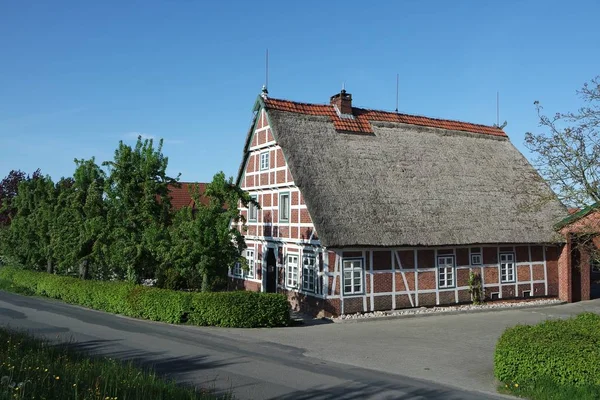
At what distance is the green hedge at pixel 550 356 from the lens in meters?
9.69

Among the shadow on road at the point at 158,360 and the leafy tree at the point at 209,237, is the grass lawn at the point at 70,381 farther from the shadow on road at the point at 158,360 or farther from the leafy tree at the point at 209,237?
the leafy tree at the point at 209,237

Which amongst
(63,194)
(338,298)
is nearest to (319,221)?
(338,298)

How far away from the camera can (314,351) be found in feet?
45.9

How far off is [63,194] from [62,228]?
269cm

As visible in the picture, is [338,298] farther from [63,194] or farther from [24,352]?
[63,194]

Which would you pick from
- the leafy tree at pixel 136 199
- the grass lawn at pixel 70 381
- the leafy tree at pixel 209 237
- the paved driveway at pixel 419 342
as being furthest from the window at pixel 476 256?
the grass lawn at pixel 70 381

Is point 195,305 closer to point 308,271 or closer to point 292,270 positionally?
point 308,271

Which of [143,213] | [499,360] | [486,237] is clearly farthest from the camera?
[486,237]

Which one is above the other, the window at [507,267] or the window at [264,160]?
the window at [264,160]

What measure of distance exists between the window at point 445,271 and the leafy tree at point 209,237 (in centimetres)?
825

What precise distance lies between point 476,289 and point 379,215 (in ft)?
18.5

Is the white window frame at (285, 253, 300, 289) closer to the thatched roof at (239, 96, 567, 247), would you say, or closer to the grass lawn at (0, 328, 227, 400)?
the thatched roof at (239, 96, 567, 247)

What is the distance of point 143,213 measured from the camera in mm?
20750

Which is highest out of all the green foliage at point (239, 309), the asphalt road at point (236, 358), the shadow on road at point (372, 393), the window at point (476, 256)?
the window at point (476, 256)
